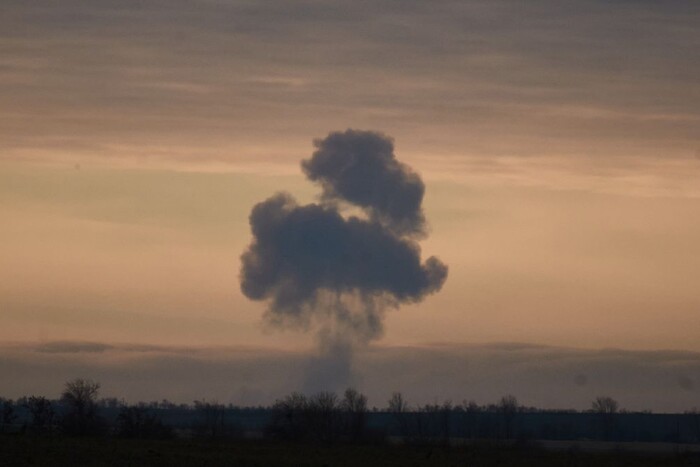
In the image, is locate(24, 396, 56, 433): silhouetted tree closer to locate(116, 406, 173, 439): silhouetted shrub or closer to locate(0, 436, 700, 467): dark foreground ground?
locate(116, 406, 173, 439): silhouetted shrub

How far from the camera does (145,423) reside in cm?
11262

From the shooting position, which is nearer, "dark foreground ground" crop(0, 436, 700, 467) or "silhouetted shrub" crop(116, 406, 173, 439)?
"dark foreground ground" crop(0, 436, 700, 467)

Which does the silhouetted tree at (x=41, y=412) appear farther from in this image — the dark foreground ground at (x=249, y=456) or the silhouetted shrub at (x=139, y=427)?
the dark foreground ground at (x=249, y=456)

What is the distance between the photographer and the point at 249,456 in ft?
252

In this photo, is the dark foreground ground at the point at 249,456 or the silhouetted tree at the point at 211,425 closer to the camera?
the dark foreground ground at the point at 249,456

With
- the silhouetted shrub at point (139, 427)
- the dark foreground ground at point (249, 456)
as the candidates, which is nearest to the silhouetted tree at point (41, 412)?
the silhouetted shrub at point (139, 427)

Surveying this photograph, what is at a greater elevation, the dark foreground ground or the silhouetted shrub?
the silhouetted shrub

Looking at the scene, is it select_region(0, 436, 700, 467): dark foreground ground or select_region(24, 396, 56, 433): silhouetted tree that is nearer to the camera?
select_region(0, 436, 700, 467): dark foreground ground

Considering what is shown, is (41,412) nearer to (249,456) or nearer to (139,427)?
(139,427)

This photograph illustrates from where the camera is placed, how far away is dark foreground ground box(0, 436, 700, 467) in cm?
6912

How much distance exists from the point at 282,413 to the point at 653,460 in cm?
4896

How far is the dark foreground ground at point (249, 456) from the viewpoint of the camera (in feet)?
227

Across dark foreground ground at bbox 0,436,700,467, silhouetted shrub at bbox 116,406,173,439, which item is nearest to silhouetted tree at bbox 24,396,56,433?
silhouetted shrub at bbox 116,406,173,439

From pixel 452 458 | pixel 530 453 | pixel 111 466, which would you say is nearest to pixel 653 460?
pixel 530 453
